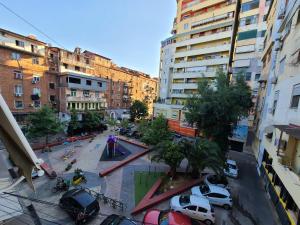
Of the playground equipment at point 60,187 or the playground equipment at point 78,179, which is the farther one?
the playground equipment at point 78,179

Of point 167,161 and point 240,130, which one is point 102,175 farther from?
point 240,130

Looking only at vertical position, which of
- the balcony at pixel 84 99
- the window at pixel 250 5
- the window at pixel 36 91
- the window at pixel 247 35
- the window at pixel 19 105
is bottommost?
the window at pixel 19 105

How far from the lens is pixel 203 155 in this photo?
12.9 metres

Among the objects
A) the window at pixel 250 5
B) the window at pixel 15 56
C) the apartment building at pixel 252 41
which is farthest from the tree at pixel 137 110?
the window at pixel 250 5

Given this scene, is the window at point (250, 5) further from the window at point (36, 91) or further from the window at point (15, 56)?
the window at point (36, 91)

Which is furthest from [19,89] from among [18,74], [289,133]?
[289,133]

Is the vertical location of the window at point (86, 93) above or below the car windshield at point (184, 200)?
above

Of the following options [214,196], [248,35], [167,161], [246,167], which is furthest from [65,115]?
[248,35]

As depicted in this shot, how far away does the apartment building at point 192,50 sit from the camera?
2814 cm

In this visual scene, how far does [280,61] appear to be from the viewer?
12406 millimetres

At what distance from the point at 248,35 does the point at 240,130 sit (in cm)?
1494

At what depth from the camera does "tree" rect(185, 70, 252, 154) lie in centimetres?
1650

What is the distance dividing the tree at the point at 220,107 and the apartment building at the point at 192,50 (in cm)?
1171

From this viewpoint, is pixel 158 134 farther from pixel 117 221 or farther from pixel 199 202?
pixel 117 221
